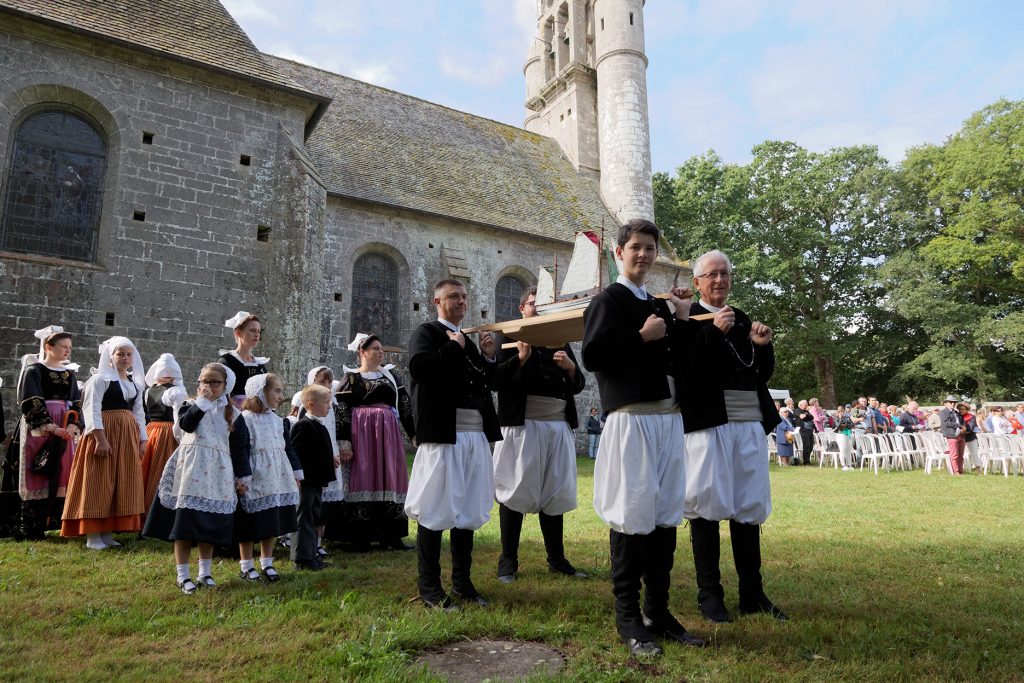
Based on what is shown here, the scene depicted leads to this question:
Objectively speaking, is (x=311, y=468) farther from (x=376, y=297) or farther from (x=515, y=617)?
(x=376, y=297)

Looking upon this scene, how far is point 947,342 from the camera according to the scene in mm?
29453

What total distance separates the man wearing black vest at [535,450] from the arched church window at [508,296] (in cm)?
1513

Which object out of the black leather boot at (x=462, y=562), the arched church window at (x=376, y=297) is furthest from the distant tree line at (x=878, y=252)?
the black leather boot at (x=462, y=562)

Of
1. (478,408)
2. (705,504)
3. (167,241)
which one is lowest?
(705,504)

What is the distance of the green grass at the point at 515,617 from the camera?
2.90 m

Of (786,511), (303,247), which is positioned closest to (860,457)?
(786,511)

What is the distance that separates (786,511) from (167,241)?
10872mm

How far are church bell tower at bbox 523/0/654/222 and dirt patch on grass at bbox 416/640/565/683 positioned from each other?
69.3ft

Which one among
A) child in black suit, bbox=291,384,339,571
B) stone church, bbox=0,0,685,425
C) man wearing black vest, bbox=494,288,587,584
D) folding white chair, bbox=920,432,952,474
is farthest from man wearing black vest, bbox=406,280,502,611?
folding white chair, bbox=920,432,952,474

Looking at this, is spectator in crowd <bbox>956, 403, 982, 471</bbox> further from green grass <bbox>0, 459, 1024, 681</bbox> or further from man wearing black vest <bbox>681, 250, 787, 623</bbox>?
man wearing black vest <bbox>681, 250, 787, 623</bbox>

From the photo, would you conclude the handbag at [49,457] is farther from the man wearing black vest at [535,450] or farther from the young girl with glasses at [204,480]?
the man wearing black vest at [535,450]

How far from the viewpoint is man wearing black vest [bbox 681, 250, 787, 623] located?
12.2 feet

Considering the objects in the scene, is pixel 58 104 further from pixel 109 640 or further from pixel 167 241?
pixel 109 640

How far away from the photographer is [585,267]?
581 centimetres
